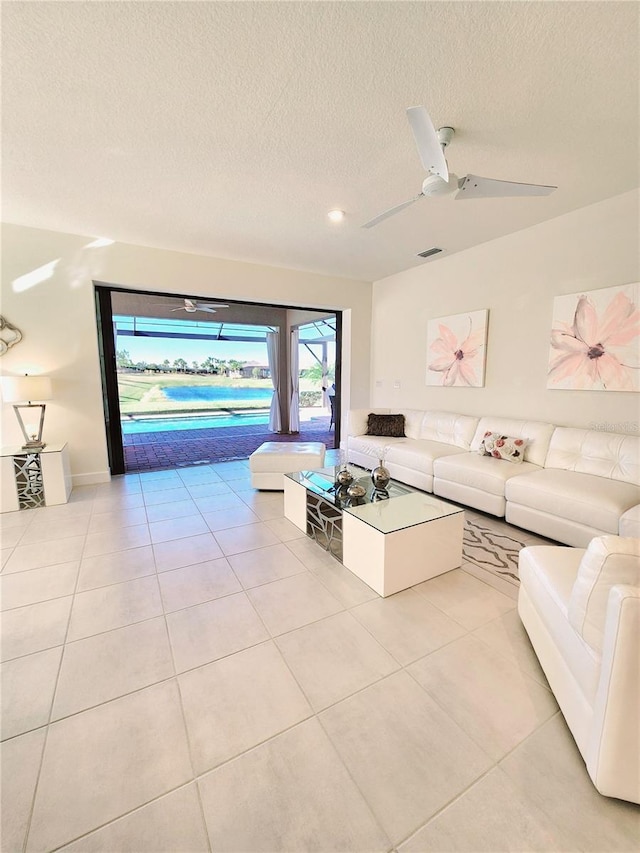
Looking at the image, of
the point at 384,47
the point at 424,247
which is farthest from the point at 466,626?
the point at 424,247

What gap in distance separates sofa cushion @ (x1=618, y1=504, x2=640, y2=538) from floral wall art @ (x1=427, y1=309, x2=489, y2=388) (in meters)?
2.19

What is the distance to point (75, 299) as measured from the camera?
4.07 metres

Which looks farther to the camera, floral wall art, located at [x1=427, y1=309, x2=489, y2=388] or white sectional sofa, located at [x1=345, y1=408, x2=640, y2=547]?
floral wall art, located at [x1=427, y1=309, x2=489, y2=388]

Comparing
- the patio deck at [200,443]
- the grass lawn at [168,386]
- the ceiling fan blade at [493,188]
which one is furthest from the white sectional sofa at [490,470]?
the grass lawn at [168,386]

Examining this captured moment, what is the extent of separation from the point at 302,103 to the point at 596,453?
132 inches

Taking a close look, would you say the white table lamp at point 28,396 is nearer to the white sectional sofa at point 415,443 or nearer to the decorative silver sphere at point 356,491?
the decorative silver sphere at point 356,491

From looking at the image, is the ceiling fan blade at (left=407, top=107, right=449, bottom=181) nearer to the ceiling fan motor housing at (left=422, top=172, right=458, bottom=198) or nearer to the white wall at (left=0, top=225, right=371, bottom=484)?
the ceiling fan motor housing at (left=422, top=172, right=458, bottom=198)

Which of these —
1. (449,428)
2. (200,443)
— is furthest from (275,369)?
(449,428)

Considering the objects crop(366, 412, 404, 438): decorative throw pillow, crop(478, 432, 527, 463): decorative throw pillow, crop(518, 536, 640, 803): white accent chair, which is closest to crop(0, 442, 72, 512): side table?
crop(366, 412, 404, 438): decorative throw pillow

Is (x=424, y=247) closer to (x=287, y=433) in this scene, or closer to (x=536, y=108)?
(x=536, y=108)

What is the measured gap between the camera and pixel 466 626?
1955 mm

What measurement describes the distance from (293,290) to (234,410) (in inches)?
238

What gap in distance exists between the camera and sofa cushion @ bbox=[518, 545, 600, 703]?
1.25 metres


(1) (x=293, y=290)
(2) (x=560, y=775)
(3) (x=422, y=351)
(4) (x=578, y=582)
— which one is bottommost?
(2) (x=560, y=775)
